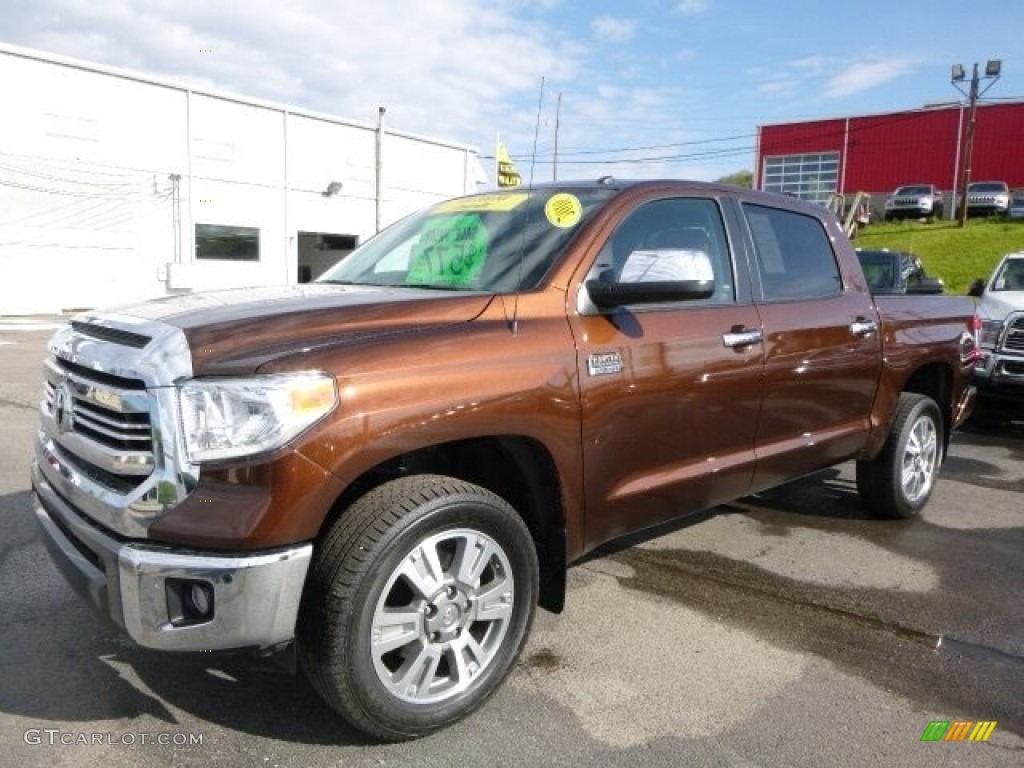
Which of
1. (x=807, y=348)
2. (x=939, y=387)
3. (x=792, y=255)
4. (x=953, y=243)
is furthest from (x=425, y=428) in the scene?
(x=953, y=243)

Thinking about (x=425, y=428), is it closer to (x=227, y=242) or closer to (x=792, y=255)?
(x=792, y=255)

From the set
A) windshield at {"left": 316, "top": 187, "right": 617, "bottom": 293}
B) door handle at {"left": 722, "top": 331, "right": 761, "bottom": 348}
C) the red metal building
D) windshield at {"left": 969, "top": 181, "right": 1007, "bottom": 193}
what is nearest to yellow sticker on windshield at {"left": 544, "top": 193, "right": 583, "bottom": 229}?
windshield at {"left": 316, "top": 187, "right": 617, "bottom": 293}

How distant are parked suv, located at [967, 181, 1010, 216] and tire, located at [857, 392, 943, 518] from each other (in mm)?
37212

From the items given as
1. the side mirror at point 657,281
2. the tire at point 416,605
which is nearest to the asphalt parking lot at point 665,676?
the tire at point 416,605

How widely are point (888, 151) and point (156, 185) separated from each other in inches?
1495

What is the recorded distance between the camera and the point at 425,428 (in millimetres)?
2611

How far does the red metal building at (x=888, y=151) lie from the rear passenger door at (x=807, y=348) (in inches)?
1674

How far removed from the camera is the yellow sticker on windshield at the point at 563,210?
3398 millimetres

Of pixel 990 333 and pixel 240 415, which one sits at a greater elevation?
pixel 990 333

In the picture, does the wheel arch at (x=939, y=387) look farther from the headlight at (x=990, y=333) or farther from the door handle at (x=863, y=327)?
the headlight at (x=990, y=333)

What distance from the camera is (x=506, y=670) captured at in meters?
2.92

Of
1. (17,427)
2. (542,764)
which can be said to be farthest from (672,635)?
(17,427)

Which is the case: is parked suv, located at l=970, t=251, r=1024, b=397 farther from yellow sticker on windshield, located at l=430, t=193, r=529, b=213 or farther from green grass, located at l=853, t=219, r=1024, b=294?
green grass, located at l=853, t=219, r=1024, b=294

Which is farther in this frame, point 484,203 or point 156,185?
point 156,185
